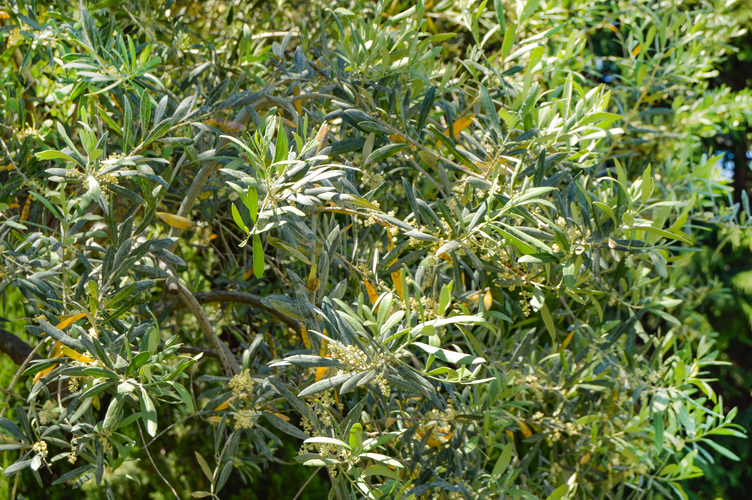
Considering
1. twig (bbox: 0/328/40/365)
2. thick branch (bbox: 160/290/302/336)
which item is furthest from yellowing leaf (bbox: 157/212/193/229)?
twig (bbox: 0/328/40/365)

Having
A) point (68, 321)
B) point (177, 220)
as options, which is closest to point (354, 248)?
point (177, 220)

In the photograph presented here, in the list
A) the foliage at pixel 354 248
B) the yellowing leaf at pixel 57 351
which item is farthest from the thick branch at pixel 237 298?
the yellowing leaf at pixel 57 351

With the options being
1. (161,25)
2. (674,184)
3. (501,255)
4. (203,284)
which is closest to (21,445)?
(501,255)

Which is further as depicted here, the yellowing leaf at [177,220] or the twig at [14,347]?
the twig at [14,347]

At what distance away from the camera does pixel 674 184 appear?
6.85 feet

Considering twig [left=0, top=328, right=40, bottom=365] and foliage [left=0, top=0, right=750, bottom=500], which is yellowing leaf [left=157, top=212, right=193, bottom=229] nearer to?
foliage [left=0, top=0, right=750, bottom=500]

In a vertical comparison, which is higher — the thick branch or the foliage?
the foliage

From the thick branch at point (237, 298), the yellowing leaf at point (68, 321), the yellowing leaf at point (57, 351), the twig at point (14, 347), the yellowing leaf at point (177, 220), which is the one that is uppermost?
the yellowing leaf at point (177, 220)

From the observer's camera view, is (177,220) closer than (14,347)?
Yes

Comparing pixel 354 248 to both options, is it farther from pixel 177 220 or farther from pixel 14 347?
pixel 14 347

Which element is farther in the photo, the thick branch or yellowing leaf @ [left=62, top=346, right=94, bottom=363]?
the thick branch

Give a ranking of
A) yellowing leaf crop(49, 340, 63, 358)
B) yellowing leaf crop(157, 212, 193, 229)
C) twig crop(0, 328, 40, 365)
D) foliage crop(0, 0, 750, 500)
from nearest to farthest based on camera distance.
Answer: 1. foliage crop(0, 0, 750, 500)
2. yellowing leaf crop(49, 340, 63, 358)
3. yellowing leaf crop(157, 212, 193, 229)
4. twig crop(0, 328, 40, 365)

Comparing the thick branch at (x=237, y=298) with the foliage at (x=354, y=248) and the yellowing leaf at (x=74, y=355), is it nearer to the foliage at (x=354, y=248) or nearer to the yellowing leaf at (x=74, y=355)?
the foliage at (x=354, y=248)

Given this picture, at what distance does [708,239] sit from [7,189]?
14.6ft
